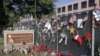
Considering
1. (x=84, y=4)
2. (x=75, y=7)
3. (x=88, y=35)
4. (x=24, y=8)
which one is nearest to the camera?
(x=88, y=35)

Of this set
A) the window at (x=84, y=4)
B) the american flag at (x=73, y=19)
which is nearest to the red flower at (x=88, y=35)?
the american flag at (x=73, y=19)

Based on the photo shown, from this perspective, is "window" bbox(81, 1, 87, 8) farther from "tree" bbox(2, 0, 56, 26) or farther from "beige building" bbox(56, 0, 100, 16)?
"tree" bbox(2, 0, 56, 26)

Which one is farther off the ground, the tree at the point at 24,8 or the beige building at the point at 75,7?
the beige building at the point at 75,7

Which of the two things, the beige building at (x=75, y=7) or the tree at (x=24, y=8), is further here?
the beige building at (x=75, y=7)

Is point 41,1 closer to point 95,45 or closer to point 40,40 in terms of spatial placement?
point 40,40

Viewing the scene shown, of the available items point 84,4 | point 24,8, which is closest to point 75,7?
point 84,4

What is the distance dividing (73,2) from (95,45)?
10326 centimetres

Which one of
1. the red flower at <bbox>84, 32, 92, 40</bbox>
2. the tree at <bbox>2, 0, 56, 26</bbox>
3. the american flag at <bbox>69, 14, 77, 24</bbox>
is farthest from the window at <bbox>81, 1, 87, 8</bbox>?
the red flower at <bbox>84, 32, 92, 40</bbox>

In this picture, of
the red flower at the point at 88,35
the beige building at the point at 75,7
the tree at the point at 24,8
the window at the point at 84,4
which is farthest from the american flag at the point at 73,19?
the window at the point at 84,4

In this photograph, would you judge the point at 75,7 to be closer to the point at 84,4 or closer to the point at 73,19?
the point at 84,4

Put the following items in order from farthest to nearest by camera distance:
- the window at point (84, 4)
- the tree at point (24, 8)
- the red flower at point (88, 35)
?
1. the window at point (84, 4)
2. the tree at point (24, 8)
3. the red flower at point (88, 35)

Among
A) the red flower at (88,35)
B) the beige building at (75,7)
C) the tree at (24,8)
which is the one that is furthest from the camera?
the beige building at (75,7)

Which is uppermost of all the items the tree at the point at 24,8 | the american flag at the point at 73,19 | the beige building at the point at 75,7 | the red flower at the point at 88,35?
the beige building at the point at 75,7

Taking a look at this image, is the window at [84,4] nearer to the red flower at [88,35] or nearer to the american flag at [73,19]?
the american flag at [73,19]
